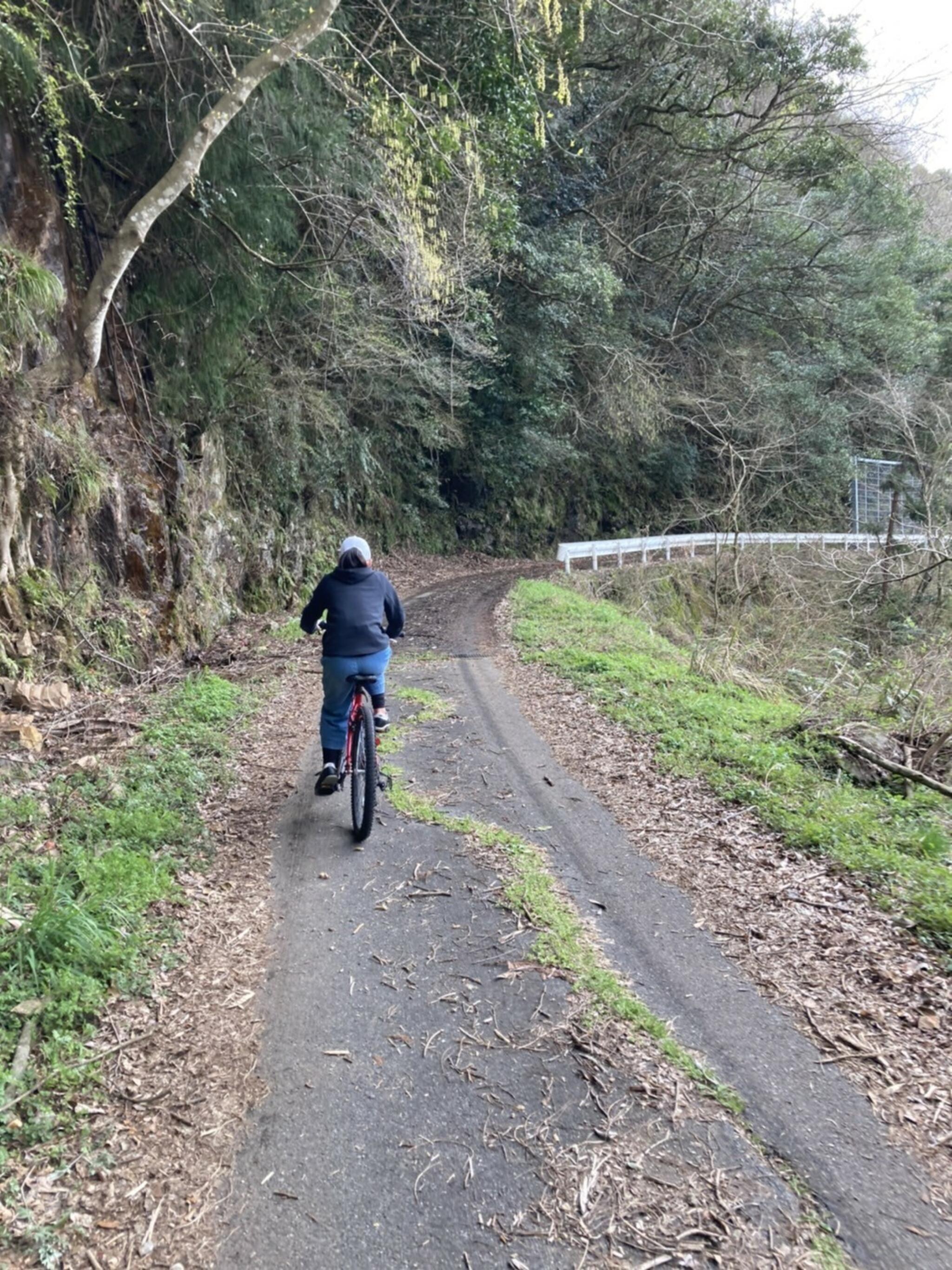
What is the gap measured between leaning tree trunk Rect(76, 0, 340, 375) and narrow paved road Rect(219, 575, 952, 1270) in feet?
19.4

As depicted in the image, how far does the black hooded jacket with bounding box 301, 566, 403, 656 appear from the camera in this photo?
5168 millimetres

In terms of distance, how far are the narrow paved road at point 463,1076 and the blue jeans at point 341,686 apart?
0.72m

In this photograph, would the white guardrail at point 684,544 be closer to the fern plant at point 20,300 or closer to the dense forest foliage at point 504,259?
the dense forest foliage at point 504,259

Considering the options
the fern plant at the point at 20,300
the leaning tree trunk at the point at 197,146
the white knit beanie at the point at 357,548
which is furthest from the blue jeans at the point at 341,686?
the leaning tree trunk at the point at 197,146

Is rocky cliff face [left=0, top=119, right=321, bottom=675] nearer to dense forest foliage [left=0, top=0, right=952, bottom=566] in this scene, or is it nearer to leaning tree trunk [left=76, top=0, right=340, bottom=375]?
dense forest foliage [left=0, top=0, right=952, bottom=566]

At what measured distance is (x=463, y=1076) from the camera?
307 cm

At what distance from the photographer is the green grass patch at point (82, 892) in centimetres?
303

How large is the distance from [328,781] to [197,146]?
6.24 m

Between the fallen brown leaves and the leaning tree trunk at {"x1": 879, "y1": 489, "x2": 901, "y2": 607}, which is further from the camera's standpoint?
the leaning tree trunk at {"x1": 879, "y1": 489, "x2": 901, "y2": 607}

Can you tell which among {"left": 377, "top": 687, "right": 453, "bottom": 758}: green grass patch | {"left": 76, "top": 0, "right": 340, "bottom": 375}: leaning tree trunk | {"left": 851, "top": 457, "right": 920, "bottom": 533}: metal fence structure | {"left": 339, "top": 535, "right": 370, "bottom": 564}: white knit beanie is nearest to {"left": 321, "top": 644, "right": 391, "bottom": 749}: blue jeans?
{"left": 339, "top": 535, "right": 370, "bottom": 564}: white knit beanie

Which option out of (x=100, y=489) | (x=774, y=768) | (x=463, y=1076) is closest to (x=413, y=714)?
(x=774, y=768)

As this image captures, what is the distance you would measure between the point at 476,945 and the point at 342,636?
2.28 meters

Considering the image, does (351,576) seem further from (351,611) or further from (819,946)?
(819,946)

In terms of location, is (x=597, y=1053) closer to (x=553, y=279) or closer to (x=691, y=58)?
(x=553, y=279)
